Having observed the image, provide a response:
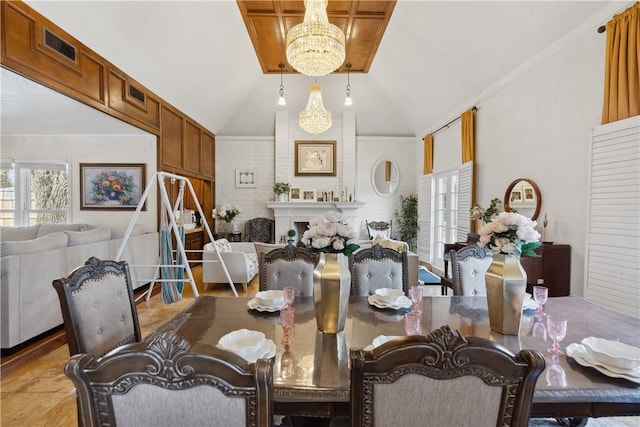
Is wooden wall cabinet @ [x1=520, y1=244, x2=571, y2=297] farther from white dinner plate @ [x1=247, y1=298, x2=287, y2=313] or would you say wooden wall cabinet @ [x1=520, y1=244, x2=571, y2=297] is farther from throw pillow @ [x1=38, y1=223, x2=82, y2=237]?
throw pillow @ [x1=38, y1=223, x2=82, y2=237]

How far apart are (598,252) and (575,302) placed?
3.67ft

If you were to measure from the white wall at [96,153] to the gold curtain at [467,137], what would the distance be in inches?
186

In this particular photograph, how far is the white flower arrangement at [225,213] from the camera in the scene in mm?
6938

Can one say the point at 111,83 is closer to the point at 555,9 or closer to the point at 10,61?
the point at 10,61

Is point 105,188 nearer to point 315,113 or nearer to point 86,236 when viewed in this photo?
point 86,236

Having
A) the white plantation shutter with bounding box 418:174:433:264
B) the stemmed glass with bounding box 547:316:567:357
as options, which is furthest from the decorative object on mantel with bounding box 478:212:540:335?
the white plantation shutter with bounding box 418:174:433:264

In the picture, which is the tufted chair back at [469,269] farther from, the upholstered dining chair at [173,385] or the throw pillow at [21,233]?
the throw pillow at [21,233]

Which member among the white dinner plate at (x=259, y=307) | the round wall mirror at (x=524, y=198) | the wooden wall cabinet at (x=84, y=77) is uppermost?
the wooden wall cabinet at (x=84, y=77)

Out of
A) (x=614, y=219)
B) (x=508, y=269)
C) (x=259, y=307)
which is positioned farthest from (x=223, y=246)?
(x=614, y=219)

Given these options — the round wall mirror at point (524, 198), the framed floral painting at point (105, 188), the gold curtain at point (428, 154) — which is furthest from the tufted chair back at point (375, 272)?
the gold curtain at point (428, 154)

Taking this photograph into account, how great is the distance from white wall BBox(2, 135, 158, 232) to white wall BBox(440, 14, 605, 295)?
192 inches

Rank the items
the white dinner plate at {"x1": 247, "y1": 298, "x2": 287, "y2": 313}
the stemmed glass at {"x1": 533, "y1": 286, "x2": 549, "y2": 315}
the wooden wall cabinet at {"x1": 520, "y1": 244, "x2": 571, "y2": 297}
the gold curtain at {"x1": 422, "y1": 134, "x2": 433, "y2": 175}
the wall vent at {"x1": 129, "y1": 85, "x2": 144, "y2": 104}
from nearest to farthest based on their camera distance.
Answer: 1. the stemmed glass at {"x1": 533, "y1": 286, "x2": 549, "y2": 315}
2. the white dinner plate at {"x1": 247, "y1": 298, "x2": 287, "y2": 313}
3. the wooden wall cabinet at {"x1": 520, "y1": 244, "x2": 571, "y2": 297}
4. the wall vent at {"x1": 129, "y1": 85, "x2": 144, "y2": 104}
5. the gold curtain at {"x1": 422, "y1": 134, "x2": 433, "y2": 175}

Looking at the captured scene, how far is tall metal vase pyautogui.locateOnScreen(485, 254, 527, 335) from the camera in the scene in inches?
55.3

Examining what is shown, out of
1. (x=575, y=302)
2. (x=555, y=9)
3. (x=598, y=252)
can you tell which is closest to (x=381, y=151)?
(x=555, y=9)
